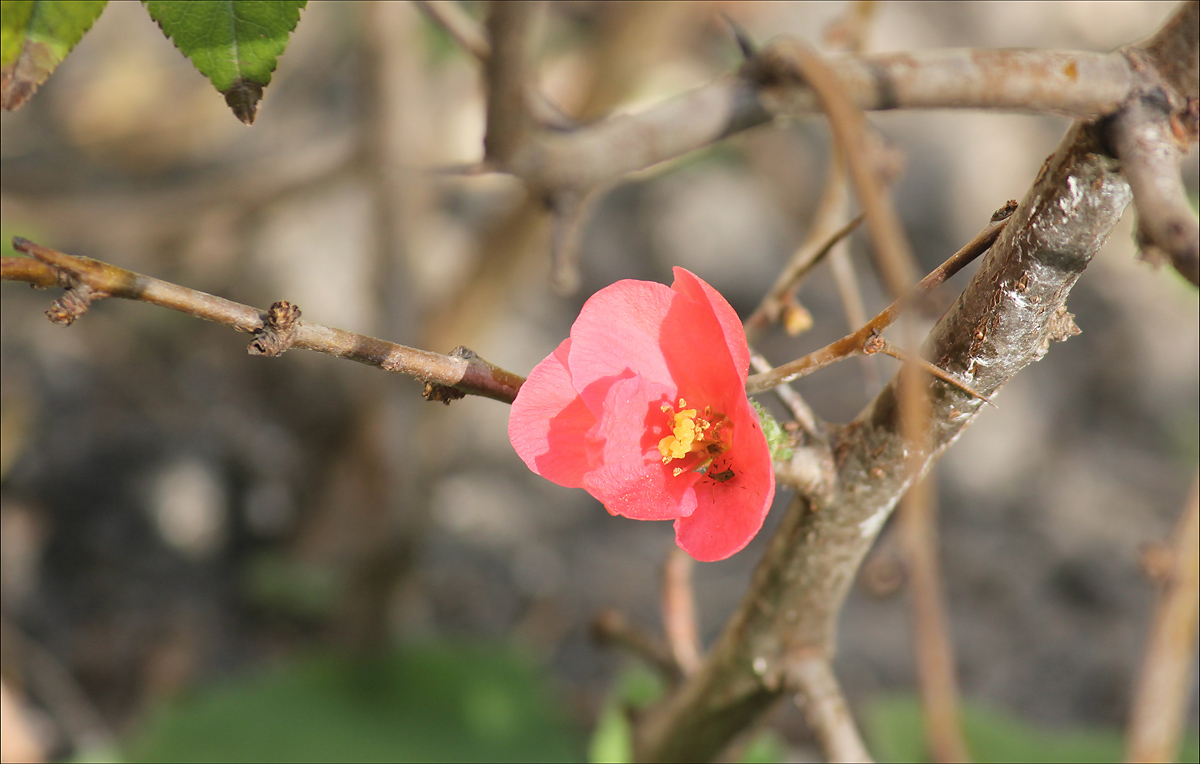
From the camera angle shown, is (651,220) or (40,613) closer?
Answer: (40,613)

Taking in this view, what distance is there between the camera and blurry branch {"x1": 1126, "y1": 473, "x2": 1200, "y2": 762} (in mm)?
345

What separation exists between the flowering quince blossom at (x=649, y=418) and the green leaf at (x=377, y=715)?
1.02 m

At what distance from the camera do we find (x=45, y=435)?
5.26ft

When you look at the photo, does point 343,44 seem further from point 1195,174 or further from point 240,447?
point 1195,174

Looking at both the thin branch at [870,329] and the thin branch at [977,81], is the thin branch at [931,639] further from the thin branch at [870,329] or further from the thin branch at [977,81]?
the thin branch at [977,81]

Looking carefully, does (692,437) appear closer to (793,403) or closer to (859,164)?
(793,403)

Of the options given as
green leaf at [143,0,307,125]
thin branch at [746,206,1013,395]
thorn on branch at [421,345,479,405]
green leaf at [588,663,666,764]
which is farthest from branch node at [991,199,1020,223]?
green leaf at [588,663,666,764]

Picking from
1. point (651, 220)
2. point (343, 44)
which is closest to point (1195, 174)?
point (651, 220)

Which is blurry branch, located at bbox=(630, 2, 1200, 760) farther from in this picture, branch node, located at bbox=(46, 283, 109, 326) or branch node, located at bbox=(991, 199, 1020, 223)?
branch node, located at bbox=(46, 283, 109, 326)

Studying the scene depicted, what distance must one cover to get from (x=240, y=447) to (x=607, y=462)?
5.17 feet

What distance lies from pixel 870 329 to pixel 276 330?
267 millimetres

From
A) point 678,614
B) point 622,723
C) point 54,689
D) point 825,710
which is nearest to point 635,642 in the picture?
point 678,614

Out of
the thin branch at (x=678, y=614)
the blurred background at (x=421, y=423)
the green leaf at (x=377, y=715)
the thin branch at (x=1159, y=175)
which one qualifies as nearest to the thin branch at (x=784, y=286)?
the thin branch at (x=1159, y=175)

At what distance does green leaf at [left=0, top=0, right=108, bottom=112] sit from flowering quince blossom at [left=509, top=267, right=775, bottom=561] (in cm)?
30
